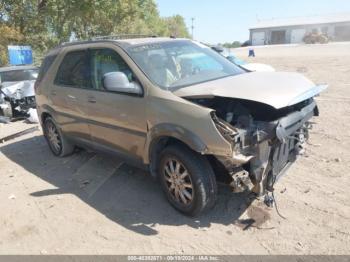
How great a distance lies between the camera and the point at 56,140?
637 cm

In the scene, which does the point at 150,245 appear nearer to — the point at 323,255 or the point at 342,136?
the point at 323,255

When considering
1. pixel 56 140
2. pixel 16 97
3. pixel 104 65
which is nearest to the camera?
pixel 104 65

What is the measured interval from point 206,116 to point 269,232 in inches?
52.8

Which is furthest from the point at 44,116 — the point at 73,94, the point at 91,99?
the point at 91,99

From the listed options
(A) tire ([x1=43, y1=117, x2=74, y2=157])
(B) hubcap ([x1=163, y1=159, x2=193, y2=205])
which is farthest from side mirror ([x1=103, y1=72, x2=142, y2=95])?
(A) tire ([x1=43, y1=117, x2=74, y2=157])

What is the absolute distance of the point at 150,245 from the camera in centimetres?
361

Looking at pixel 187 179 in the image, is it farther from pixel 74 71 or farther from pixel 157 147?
pixel 74 71

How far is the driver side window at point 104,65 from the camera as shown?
4434mm

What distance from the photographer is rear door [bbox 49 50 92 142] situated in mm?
5107

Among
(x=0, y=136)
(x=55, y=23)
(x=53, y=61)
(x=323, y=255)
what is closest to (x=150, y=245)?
(x=323, y=255)

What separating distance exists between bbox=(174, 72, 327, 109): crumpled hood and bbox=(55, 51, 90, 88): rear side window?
181 centimetres

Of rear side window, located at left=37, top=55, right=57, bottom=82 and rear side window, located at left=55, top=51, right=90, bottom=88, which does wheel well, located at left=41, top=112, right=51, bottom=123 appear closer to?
rear side window, located at left=37, top=55, right=57, bottom=82

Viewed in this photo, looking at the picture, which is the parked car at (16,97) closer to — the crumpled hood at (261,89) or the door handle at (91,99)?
the door handle at (91,99)

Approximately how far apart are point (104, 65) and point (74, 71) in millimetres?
827
